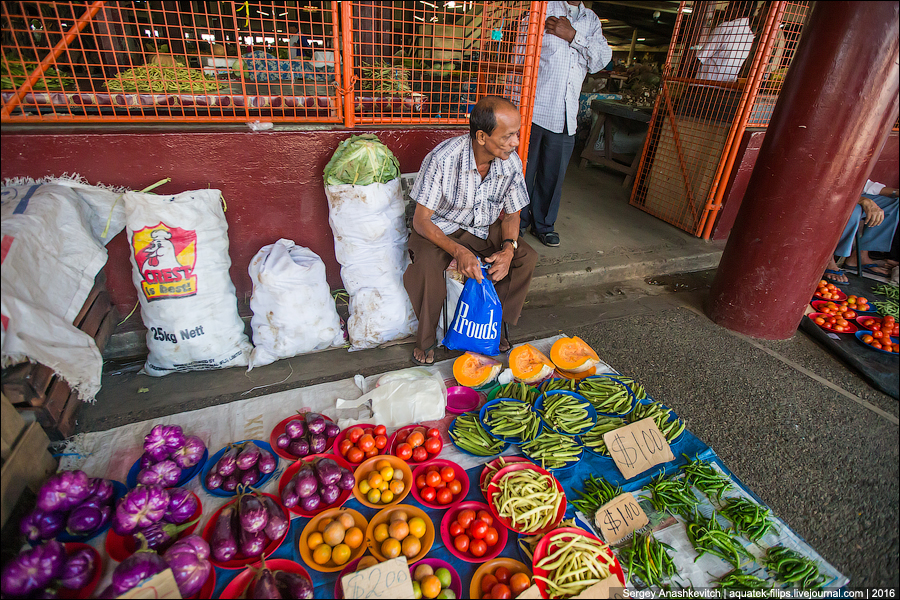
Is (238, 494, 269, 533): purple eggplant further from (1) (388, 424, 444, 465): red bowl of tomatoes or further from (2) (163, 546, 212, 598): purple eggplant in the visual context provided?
(1) (388, 424, 444, 465): red bowl of tomatoes

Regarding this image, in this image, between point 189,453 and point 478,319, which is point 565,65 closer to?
point 478,319

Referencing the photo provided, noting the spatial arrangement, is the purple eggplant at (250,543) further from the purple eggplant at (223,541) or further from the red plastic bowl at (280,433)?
the red plastic bowl at (280,433)

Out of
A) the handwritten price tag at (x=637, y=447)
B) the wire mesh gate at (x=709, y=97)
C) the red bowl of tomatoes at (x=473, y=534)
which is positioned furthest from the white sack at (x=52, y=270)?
the wire mesh gate at (x=709, y=97)

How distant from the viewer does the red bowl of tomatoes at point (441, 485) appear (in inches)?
78.8

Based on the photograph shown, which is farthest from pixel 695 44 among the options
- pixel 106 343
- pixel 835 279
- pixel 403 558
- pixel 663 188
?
pixel 106 343

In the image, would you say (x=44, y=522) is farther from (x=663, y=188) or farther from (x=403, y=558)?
(x=663, y=188)

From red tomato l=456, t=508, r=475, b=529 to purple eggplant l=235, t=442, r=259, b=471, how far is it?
96 centimetres

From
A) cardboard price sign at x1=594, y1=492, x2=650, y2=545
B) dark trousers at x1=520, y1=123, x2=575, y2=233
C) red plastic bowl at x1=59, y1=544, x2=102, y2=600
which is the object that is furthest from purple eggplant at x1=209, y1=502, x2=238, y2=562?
dark trousers at x1=520, y1=123, x2=575, y2=233

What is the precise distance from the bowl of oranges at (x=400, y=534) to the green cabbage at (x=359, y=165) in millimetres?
1986

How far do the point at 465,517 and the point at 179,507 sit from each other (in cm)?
116

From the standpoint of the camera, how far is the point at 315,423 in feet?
7.36

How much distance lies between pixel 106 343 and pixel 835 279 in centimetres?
635

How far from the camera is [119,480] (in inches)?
85.0

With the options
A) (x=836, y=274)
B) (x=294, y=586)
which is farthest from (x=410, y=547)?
(x=836, y=274)
